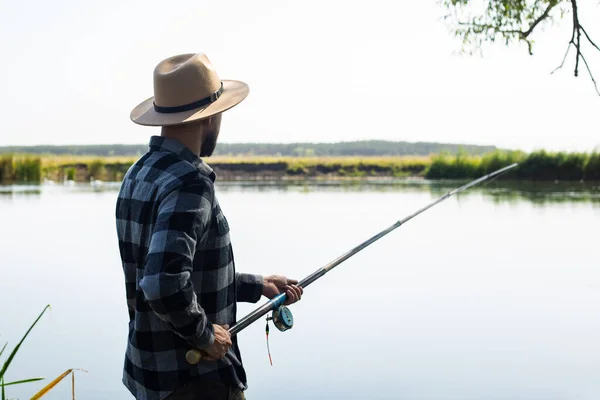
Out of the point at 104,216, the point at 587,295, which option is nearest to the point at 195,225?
the point at 587,295

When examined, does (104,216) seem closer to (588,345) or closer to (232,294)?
(588,345)

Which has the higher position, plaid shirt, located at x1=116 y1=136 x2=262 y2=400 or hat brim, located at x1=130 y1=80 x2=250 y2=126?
hat brim, located at x1=130 y1=80 x2=250 y2=126

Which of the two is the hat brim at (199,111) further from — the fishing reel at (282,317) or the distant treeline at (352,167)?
the distant treeline at (352,167)

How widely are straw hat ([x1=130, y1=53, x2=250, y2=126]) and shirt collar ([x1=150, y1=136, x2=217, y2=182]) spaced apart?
4cm

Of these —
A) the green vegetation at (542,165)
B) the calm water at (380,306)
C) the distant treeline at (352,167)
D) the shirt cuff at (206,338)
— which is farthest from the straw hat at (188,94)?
the green vegetation at (542,165)

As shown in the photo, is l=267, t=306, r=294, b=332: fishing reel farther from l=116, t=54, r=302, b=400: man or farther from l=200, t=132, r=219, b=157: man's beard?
l=200, t=132, r=219, b=157: man's beard

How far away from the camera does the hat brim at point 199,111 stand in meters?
1.61

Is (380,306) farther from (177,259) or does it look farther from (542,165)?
(542,165)

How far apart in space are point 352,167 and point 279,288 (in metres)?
26.2

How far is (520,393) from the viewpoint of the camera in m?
4.05

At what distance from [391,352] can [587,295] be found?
2489mm

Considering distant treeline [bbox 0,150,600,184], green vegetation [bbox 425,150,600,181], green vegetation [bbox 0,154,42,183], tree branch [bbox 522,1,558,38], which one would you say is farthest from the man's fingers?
green vegetation [bbox 0,154,42,183]

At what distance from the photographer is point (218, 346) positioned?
1549 millimetres

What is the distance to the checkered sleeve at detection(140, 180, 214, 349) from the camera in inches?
56.4
